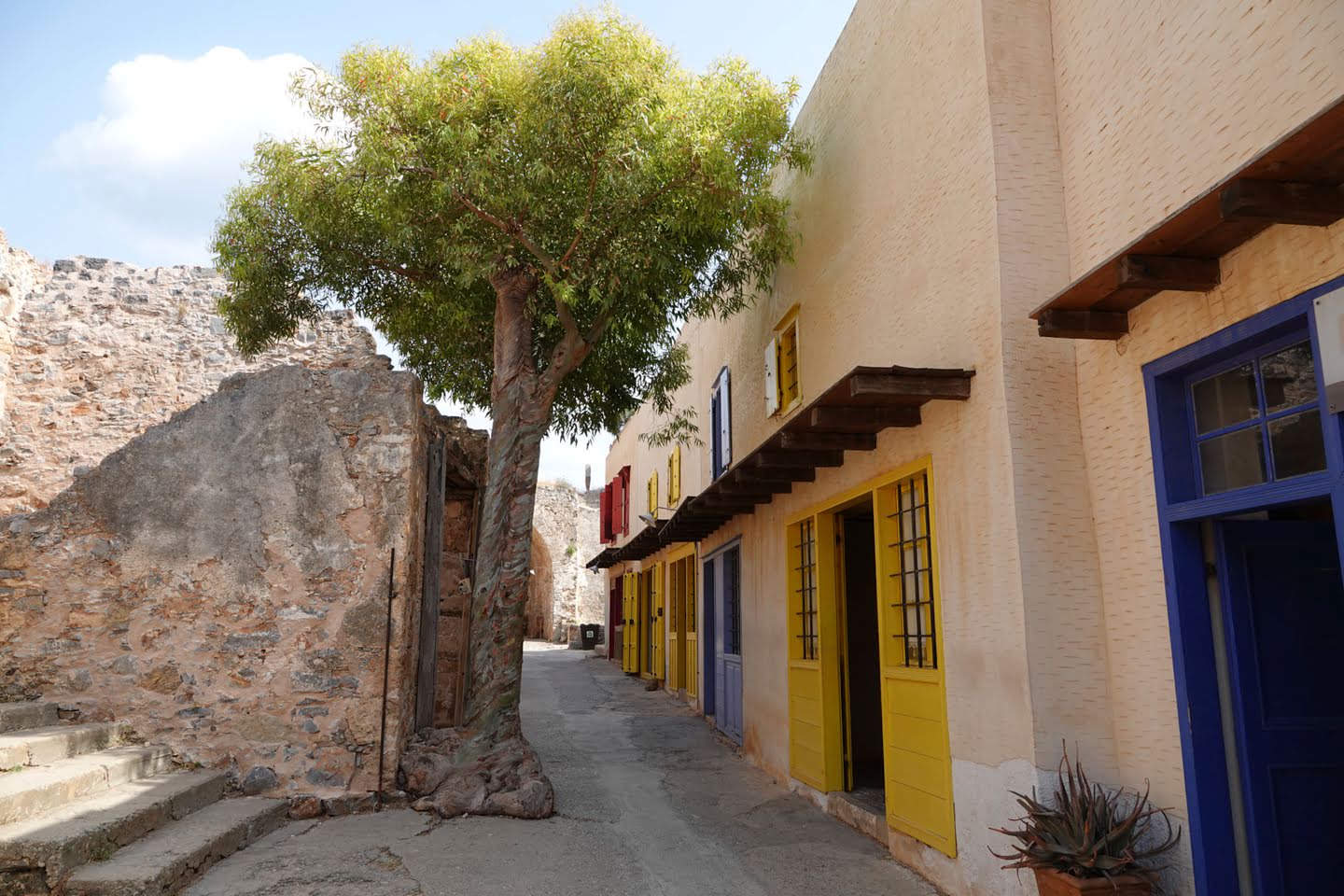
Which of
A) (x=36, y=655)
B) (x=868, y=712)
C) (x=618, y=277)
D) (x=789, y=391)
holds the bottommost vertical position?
(x=868, y=712)

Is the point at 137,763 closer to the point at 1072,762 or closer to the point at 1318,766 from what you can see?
the point at 1072,762

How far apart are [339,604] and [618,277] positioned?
3.36 m

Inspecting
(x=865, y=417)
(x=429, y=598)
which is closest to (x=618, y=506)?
(x=429, y=598)

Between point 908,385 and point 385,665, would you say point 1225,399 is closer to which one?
point 908,385

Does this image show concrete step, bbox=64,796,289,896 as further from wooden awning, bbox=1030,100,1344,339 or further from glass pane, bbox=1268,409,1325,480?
glass pane, bbox=1268,409,1325,480

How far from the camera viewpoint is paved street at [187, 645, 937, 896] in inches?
191

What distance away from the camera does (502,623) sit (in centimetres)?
703

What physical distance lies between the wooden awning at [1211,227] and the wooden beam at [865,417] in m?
1.44

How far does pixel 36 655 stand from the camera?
19.8 feet

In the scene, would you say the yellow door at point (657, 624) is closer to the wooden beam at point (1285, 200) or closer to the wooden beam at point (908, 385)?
the wooden beam at point (908, 385)

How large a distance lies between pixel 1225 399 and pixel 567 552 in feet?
73.9

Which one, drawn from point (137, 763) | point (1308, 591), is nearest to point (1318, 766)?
point (1308, 591)

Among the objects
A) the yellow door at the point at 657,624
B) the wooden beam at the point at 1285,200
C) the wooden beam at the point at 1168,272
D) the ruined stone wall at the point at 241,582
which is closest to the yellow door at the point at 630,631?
the yellow door at the point at 657,624

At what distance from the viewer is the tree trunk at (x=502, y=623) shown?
21.2 feet
